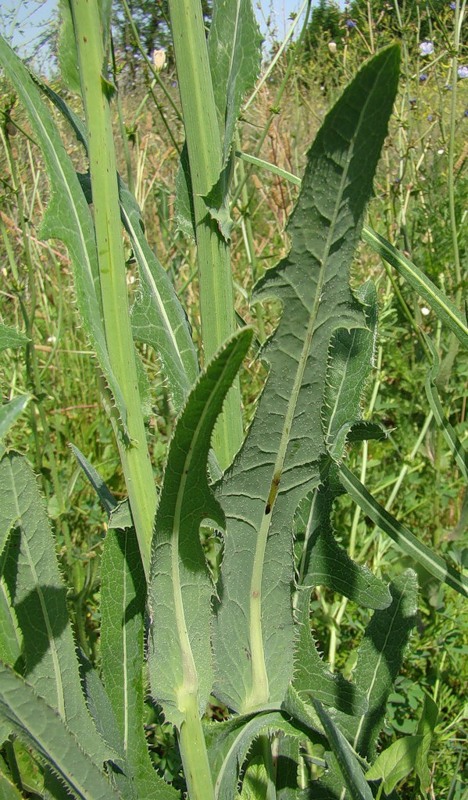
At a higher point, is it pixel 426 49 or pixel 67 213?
pixel 426 49

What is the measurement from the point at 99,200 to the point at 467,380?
1.86 metres

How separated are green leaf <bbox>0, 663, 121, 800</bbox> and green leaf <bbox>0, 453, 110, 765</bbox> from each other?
105 millimetres

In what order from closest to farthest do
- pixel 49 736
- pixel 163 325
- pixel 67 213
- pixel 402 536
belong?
pixel 49 736 < pixel 67 213 < pixel 163 325 < pixel 402 536

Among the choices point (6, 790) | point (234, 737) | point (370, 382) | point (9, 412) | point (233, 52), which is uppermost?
point (233, 52)

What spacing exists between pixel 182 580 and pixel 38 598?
0.68ft

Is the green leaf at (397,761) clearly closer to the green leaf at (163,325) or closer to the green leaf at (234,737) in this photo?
the green leaf at (234,737)

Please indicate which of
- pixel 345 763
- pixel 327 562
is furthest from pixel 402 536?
pixel 345 763

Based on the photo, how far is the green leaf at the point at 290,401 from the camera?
597mm

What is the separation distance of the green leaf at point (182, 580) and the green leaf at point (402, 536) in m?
0.29

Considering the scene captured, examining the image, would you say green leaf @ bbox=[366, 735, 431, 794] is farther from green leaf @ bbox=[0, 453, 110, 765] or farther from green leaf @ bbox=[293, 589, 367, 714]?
green leaf @ bbox=[0, 453, 110, 765]

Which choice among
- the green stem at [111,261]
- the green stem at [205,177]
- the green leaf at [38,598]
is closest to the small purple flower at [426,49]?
the green stem at [205,177]

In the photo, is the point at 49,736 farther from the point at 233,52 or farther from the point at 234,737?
the point at 233,52

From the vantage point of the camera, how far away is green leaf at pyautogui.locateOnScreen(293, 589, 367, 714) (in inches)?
35.9

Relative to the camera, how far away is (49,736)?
67cm
